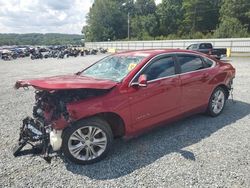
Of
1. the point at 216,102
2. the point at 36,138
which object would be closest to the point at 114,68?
the point at 36,138

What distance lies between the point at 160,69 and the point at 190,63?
0.95 metres

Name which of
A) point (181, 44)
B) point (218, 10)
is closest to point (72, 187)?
point (181, 44)

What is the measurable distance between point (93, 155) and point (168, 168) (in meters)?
1.12

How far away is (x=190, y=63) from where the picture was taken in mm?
5289

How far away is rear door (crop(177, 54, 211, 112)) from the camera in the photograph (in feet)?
16.4

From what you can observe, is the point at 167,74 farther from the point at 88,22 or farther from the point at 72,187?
the point at 88,22

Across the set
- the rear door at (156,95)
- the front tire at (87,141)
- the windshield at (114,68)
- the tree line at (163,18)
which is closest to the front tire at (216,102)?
the rear door at (156,95)

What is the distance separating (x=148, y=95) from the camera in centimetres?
432

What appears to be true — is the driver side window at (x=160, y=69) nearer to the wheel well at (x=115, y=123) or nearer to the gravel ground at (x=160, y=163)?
the wheel well at (x=115, y=123)

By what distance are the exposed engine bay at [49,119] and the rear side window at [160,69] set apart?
0.92 metres

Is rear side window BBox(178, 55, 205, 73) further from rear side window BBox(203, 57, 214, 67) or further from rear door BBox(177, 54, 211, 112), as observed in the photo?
rear side window BBox(203, 57, 214, 67)

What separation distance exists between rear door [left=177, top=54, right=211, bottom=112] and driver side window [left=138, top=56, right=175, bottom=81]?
25 centimetres

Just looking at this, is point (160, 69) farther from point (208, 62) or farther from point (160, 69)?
point (208, 62)

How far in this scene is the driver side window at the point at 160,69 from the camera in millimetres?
4460
